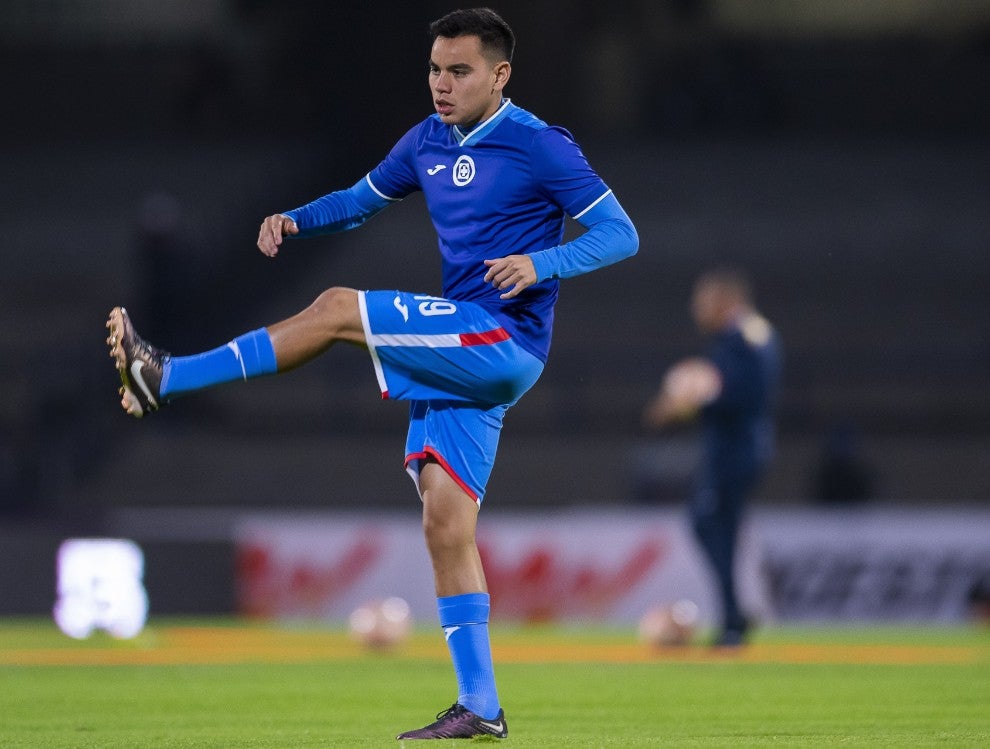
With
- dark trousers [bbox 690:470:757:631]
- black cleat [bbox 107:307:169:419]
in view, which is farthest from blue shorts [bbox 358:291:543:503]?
dark trousers [bbox 690:470:757:631]

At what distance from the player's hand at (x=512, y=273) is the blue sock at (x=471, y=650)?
1.12 metres

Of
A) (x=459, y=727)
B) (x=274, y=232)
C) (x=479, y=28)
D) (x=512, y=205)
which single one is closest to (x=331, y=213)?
(x=274, y=232)

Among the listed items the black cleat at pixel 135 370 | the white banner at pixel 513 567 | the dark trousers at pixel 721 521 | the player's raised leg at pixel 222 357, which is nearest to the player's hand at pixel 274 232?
the player's raised leg at pixel 222 357

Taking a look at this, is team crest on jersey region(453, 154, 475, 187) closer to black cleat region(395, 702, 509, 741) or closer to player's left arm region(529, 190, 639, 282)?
player's left arm region(529, 190, 639, 282)

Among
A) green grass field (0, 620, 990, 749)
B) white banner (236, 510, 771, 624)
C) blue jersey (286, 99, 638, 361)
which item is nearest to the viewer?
blue jersey (286, 99, 638, 361)

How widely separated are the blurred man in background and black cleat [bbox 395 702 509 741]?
211 inches

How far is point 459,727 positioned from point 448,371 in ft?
3.84

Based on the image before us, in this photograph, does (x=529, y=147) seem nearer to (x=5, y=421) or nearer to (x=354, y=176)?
(x=5, y=421)

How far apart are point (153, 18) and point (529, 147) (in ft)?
65.3

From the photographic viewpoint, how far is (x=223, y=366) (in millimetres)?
5438

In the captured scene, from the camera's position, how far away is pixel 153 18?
24547 mm

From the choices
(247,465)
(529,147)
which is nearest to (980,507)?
(247,465)

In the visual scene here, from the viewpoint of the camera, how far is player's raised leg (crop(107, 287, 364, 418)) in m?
5.40

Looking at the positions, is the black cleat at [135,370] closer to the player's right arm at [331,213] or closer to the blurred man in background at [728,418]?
the player's right arm at [331,213]
